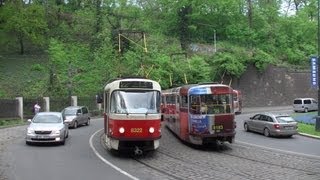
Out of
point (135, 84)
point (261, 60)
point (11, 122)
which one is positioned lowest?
point (11, 122)

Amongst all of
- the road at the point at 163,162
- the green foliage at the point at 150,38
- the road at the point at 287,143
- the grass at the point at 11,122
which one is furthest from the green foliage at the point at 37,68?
the road at the point at 163,162

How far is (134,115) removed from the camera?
20.6 metres

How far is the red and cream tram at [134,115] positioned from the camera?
20578 millimetres

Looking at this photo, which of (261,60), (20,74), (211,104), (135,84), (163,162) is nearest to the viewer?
(163,162)

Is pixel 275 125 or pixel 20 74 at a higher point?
pixel 20 74

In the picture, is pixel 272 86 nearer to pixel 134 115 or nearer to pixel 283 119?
pixel 283 119

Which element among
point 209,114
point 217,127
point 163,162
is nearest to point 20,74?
point 209,114

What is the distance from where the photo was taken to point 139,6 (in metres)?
94.4

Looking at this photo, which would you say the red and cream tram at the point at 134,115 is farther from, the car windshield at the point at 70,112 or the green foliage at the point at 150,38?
the green foliage at the point at 150,38

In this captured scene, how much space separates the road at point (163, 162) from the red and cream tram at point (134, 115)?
2.23ft

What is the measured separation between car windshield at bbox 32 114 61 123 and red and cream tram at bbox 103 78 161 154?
6109 mm

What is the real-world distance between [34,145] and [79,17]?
5788 cm

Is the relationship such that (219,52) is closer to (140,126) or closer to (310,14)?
(310,14)

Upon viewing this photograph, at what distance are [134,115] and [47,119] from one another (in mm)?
7714
